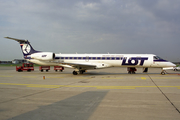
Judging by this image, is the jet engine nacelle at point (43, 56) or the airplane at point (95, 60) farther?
the jet engine nacelle at point (43, 56)

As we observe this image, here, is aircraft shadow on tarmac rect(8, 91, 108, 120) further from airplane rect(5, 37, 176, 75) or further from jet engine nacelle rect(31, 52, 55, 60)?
jet engine nacelle rect(31, 52, 55, 60)

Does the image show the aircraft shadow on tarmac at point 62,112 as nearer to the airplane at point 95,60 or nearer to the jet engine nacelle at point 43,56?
the airplane at point 95,60

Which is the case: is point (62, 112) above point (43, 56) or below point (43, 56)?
below

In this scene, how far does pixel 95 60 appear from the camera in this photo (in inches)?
870

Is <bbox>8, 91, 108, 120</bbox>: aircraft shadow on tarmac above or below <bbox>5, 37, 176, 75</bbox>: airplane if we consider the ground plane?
below

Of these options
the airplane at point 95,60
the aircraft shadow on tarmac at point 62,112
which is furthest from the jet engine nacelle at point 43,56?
the aircraft shadow on tarmac at point 62,112

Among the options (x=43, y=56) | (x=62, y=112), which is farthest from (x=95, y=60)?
(x=62, y=112)

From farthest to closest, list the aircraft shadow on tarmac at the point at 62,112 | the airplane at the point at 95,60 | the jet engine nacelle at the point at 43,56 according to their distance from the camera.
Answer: the jet engine nacelle at the point at 43,56 < the airplane at the point at 95,60 < the aircraft shadow on tarmac at the point at 62,112

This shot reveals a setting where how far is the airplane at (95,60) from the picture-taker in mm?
20891

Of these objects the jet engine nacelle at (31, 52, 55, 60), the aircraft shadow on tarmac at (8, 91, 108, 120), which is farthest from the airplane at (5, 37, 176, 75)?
the aircraft shadow on tarmac at (8, 91, 108, 120)

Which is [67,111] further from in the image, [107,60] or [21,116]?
[107,60]

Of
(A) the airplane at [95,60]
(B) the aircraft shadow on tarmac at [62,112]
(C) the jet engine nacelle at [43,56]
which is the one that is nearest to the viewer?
(B) the aircraft shadow on tarmac at [62,112]

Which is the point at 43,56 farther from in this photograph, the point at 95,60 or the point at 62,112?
the point at 62,112

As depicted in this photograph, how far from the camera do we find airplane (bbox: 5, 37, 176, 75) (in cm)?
2089
